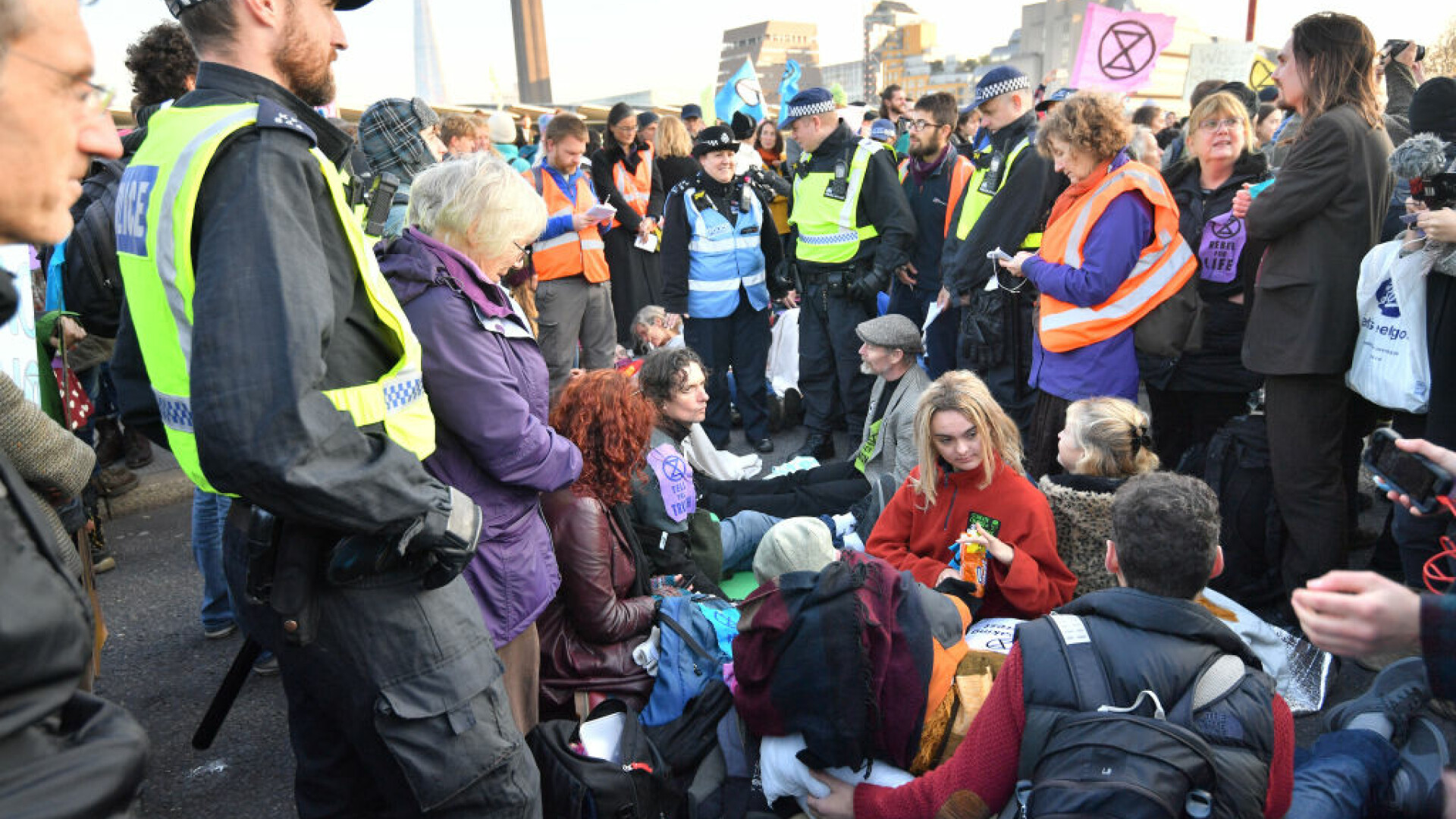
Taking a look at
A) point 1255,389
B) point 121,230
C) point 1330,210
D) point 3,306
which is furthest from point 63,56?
point 1255,389

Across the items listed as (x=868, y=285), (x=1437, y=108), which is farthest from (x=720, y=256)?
(x=1437, y=108)

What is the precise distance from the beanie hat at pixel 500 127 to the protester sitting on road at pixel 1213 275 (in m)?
6.84

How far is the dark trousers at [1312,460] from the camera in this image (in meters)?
3.59

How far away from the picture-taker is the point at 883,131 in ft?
30.9

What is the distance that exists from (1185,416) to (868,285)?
2.02 meters

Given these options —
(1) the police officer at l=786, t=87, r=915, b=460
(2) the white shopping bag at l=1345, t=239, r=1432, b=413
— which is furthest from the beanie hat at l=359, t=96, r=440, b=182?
(2) the white shopping bag at l=1345, t=239, r=1432, b=413

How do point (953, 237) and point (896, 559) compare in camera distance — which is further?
Answer: point (953, 237)

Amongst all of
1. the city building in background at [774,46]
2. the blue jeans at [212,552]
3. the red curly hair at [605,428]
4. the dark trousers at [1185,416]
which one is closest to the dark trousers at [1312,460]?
the dark trousers at [1185,416]

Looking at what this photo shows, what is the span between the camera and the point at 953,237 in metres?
5.58

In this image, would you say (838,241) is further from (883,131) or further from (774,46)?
(774,46)

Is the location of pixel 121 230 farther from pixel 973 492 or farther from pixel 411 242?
pixel 973 492

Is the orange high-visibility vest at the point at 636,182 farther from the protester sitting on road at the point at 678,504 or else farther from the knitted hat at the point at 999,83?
the protester sitting on road at the point at 678,504

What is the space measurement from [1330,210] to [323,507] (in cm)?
357

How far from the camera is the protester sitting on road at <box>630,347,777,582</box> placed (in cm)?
370
